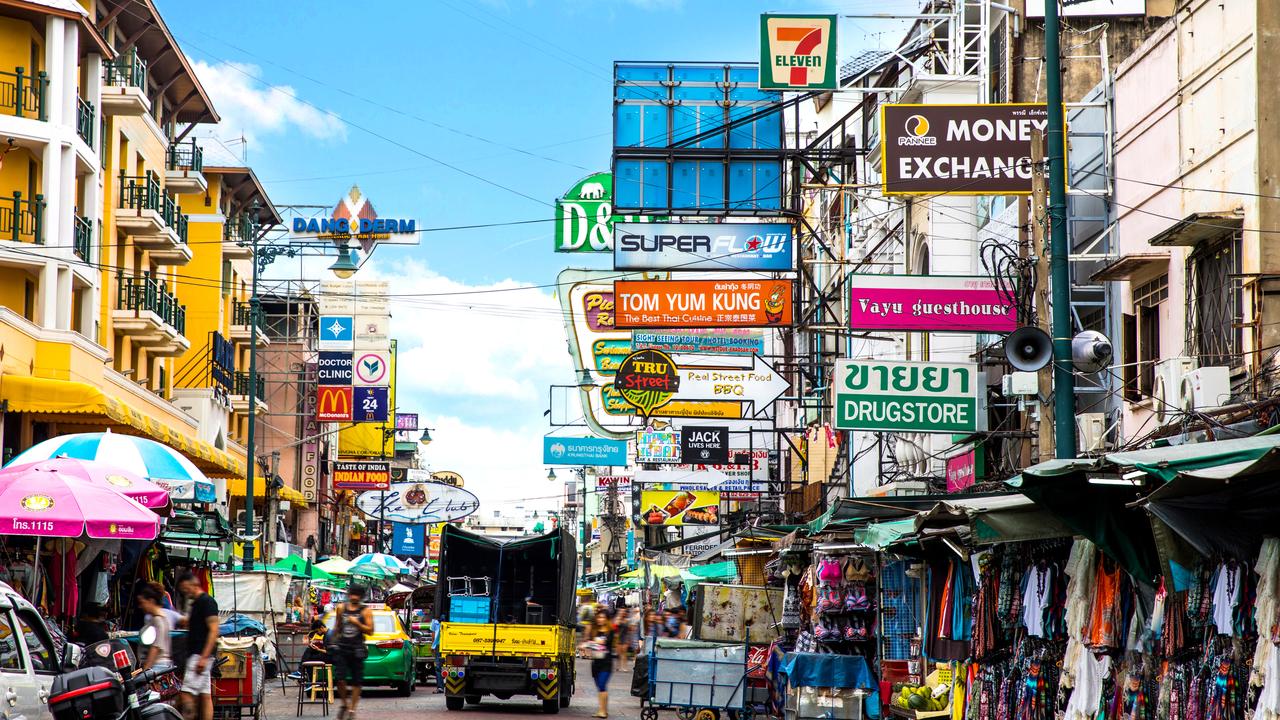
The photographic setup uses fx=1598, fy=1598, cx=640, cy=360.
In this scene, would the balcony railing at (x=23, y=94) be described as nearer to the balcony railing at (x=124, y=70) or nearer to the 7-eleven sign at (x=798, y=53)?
the balcony railing at (x=124, y=70)

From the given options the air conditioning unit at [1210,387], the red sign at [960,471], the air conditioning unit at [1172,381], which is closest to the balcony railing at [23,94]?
the red sign at [960,471]

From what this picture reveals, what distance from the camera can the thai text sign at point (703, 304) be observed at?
2795 centimetres

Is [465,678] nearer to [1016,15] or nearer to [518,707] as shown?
[518,707]

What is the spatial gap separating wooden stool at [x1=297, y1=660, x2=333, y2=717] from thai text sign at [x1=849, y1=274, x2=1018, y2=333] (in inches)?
405

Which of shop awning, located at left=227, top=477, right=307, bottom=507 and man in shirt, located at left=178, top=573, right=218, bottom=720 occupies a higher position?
shop awning, located at left=227, top=477, right=307, bottom=507

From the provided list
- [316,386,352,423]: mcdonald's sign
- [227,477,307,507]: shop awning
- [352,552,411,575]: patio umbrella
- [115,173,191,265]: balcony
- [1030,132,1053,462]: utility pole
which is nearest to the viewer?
[1030,132,1053,462]: utility pole

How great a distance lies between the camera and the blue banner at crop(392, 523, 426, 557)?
67.9 m

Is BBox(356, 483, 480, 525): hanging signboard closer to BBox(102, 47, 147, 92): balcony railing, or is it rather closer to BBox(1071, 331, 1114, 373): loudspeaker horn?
BBox(102, 47, 147, 92): balcony railing

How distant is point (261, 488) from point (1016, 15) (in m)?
42.6

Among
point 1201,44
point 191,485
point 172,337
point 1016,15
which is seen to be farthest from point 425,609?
point 1201,44

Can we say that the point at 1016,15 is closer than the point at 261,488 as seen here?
Yes

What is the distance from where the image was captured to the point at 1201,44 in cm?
2083

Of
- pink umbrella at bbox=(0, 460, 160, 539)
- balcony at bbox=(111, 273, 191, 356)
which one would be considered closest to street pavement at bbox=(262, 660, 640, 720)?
pink umbrella at bbox=(0, 460, 160, 539)

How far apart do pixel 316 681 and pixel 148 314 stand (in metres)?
20.5
